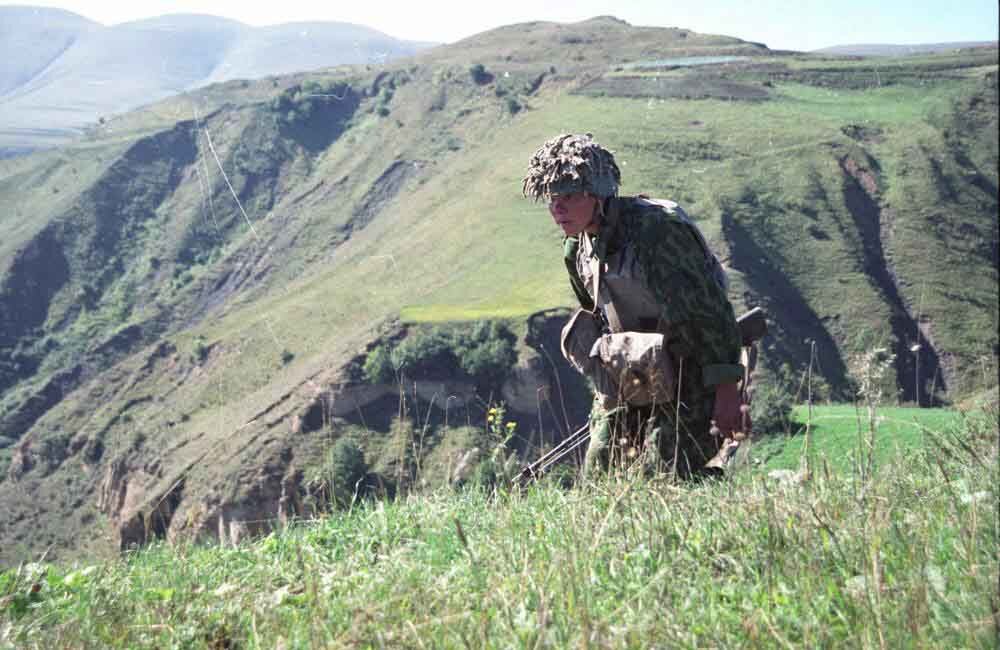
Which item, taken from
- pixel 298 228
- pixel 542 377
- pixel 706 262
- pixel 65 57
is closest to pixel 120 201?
pixel 298 228

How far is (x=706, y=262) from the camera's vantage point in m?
4.17

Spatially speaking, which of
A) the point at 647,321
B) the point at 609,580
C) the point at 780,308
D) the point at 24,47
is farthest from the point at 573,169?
the point at 24,47

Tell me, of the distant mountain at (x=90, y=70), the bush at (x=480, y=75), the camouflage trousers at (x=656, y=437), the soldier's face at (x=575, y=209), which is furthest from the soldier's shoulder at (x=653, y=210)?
the distant mountain at (x=90, y=70)

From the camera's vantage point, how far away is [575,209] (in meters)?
4.24

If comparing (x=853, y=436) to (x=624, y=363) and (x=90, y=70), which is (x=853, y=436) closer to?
(x=624, y=363)

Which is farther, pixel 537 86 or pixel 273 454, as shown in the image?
pixel 537 86

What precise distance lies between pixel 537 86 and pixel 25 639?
Result: 110001mm

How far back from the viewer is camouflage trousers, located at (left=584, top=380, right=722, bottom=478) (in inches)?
164

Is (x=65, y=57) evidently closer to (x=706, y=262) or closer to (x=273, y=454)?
(x=273, y=454)

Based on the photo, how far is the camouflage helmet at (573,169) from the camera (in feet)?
13.6

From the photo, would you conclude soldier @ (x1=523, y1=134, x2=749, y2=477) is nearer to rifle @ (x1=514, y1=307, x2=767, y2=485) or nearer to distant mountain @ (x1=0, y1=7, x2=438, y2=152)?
rifle @ (x1=514, y1=307, x2=767, y2=485)

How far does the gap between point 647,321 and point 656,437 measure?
0.51 meters

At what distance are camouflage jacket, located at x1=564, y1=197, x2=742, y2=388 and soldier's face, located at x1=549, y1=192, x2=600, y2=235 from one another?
0.08 m

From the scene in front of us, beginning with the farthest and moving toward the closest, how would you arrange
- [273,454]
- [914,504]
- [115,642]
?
[273,454]
[914,504]
[115,642]
